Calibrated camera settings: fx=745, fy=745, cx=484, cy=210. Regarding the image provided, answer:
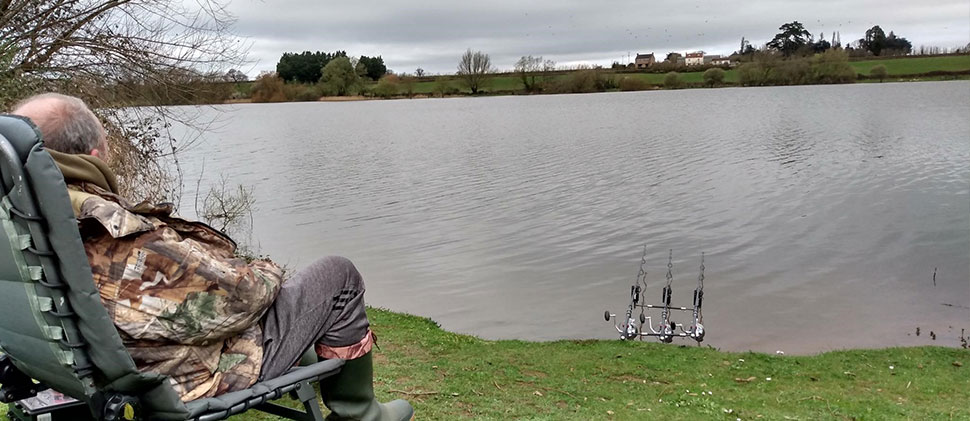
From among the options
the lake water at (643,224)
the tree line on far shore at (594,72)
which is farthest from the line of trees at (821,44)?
the lake water at (643,224)

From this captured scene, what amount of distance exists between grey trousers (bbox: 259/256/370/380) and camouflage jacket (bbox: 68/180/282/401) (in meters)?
0.13

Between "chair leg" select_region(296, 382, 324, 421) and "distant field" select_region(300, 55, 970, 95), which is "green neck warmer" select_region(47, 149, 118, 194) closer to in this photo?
"chair leg" select_region(296, 382, 324, 421)

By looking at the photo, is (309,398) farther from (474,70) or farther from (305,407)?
(474,70)

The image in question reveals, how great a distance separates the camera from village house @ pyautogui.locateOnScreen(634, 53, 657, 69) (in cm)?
11606

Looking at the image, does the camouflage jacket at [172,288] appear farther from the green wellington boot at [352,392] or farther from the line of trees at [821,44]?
the line of trees at [821,44]

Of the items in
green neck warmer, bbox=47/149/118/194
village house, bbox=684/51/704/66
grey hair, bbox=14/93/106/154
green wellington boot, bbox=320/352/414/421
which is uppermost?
village house, bbox=684/51/704/66

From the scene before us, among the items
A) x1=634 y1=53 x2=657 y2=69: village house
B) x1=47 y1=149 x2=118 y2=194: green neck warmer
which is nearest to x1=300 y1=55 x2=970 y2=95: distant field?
x1=634 y1=53 x2=657 y2=69: village house

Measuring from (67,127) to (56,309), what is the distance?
2.20 ft

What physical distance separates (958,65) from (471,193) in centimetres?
9668

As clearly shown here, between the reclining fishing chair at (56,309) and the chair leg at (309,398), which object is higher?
the reclining fishing chair at (56,309)

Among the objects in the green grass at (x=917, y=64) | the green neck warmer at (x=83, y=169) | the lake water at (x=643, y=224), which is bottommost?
the lake water at (x=643, y=224)

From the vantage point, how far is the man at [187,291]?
240 cm

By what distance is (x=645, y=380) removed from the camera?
8.10 meters

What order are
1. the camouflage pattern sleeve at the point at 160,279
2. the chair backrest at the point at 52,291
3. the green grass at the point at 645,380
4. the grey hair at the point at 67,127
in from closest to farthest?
the chair backrest at the point at 52,291 → the camouflage pattern sleeve at the point at 160,279 → the grey hair at the point at 67,127 → the green grass at the point at 645,380
